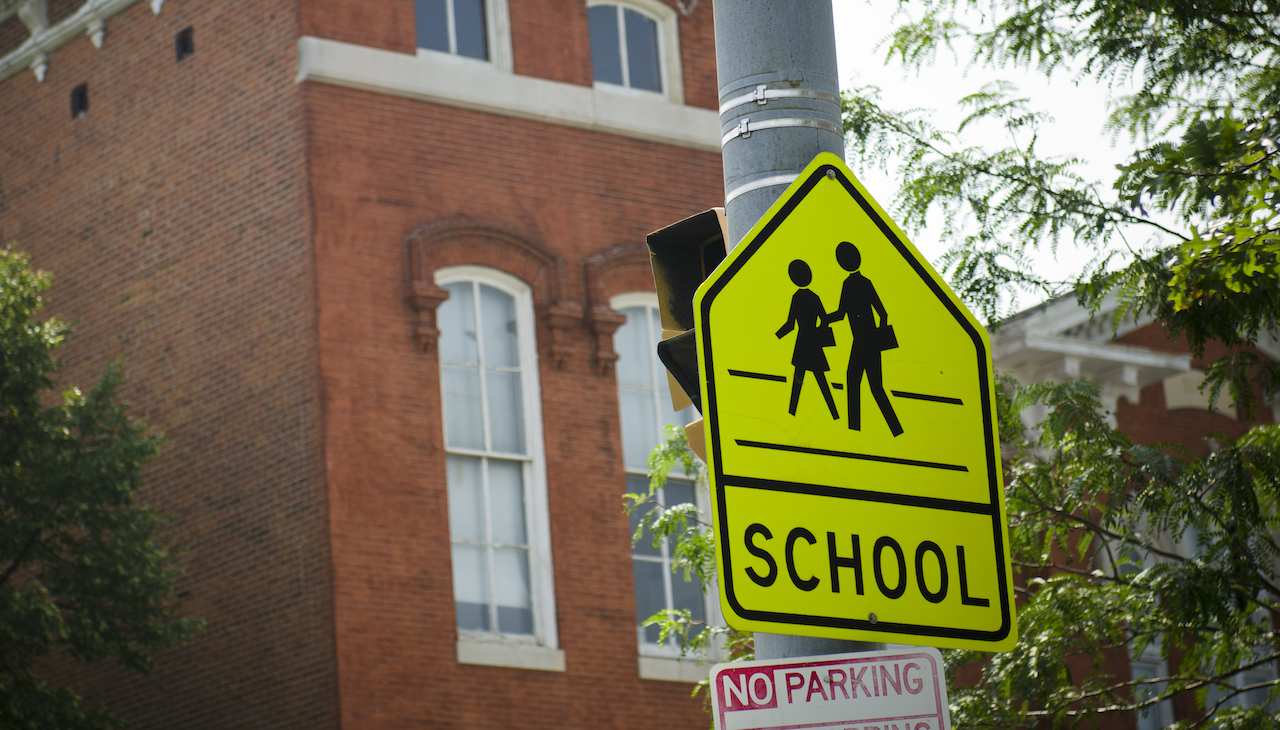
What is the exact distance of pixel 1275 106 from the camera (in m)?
7.57

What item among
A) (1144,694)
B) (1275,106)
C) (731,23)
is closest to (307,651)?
(1144,694)

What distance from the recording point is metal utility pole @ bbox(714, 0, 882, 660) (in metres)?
4.00

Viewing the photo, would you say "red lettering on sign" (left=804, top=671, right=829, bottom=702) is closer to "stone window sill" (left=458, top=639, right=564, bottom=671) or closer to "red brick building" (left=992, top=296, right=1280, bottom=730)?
"stone window sill" (left=458, top=639, right=564, bottom=671)

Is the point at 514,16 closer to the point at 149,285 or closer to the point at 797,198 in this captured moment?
the point at 149,285

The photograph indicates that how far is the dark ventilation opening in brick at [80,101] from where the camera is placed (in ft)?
59.9

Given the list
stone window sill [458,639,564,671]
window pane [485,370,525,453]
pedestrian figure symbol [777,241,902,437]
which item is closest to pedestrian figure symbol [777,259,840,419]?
pedestrian figure symbol [777,241,902,437]

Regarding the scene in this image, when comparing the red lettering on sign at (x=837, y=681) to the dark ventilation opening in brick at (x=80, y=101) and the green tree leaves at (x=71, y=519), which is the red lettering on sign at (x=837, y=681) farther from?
the dark ventilation opening in brick at (x=80, y=101)

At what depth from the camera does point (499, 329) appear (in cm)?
1662

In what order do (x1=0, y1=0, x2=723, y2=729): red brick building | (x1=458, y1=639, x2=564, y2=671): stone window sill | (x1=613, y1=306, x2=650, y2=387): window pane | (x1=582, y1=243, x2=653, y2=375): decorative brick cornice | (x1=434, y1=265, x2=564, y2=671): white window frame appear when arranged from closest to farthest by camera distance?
(x1=0, y1=0, x2=723, y2=729): red brick building
(x1=458, y1=639, x2=564, y2=671): stone window sill
(x1=434, y1=265, x2=564, y2=671): white window frame
(x1=582, y1=243, x2=653, y2=375): decorative brick cornice
(x1=613, y1=306, x2=650, y2=387): window pane

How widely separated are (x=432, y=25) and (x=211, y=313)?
3.75 meters

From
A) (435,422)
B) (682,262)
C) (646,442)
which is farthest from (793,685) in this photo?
(646,442)

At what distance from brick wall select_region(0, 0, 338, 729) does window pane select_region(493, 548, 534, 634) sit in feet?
6.24

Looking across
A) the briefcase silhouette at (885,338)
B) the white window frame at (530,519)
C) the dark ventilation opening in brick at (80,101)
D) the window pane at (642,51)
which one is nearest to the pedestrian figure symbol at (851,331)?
the briefcase silhouette at (885,338)

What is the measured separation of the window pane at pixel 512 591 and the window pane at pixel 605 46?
550 centimetres
